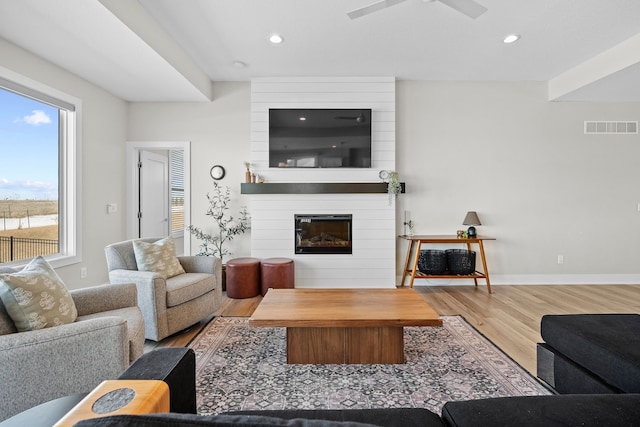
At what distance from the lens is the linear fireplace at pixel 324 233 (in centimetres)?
442

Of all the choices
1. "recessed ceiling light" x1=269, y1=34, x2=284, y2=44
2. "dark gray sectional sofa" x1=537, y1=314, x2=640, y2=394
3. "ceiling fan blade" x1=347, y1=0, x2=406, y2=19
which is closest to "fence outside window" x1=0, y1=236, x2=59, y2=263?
"recessed ceiling light" x1=269, y1=34, x2=284, y2=44

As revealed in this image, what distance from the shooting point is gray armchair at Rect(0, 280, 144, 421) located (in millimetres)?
1390

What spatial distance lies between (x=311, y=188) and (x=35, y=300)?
3046mm

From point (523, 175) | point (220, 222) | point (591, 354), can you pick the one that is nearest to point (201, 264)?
point (220, 222)

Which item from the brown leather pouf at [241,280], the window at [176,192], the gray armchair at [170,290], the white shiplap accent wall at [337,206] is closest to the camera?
the gray armchair at [170,290]

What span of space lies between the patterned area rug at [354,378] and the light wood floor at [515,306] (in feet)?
0.73

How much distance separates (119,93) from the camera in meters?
4.17

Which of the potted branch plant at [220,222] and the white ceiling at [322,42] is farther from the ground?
the white ceiling at [322,42]

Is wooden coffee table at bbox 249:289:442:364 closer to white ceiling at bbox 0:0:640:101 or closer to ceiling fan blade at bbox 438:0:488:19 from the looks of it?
ceiling fan blade at bbox 438:0:488:19

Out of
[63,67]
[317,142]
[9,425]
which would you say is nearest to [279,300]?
[9,425]

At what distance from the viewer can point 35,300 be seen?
1.64 metres

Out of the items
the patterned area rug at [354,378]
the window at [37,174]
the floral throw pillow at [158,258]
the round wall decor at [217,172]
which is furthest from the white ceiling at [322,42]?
the patterned area rug at [354,378]

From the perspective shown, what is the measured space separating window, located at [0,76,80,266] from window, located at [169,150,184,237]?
2.40 metres

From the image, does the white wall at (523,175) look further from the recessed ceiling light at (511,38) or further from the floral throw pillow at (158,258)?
the floral throw pillow at (158,258)
